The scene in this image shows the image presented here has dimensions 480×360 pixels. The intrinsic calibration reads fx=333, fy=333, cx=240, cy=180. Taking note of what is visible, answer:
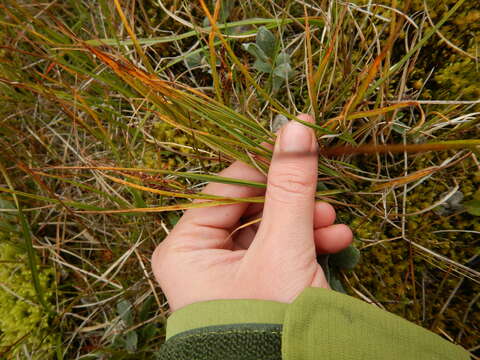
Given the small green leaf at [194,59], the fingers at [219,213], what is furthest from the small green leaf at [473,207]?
the small green leaf at [194,59]

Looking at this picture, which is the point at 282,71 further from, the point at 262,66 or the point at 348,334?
the point at 348,334

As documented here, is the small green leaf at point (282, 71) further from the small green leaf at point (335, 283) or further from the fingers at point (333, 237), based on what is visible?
the small green leaf at point (335, 283)

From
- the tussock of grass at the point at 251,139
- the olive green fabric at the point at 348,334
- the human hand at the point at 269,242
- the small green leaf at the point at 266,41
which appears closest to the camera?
the olive green fabric at the point at 348,334

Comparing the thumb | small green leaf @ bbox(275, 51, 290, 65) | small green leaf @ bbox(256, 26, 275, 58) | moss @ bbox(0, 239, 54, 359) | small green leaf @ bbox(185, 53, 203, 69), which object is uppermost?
small green leaf @ bbox(256, 26, 275, 58)

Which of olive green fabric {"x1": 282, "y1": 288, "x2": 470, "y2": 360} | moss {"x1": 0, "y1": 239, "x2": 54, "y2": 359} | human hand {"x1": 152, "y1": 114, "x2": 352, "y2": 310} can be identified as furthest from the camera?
moss {"x1": 0, "y1": 239, "x2": 54, "y2": 359}

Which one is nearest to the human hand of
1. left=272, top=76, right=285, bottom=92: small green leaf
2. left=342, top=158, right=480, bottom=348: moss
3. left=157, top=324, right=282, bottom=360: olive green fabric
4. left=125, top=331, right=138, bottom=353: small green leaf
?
left=157, top=324, right=282, bottom=360: olive green fabric

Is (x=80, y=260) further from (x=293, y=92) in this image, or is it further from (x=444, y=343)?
(x=444, y=343)

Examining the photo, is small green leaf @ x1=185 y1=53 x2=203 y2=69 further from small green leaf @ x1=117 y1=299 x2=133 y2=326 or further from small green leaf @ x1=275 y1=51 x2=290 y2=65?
small green leaf @ x1=117 y1=299 x2=133 y2=326

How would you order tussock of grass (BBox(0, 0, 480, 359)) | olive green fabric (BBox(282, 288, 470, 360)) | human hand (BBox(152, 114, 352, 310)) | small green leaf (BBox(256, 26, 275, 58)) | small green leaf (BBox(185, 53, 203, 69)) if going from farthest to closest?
small green leaf (BBox(185, 53, 203, 69)) < small green leaf (BBox(256, 26, 275, 58)) < tussock of grass (BBox(0, 0, 480, 359)) < human hand (BBox(152, 114, 352, 310)) < olive green fabric (BBox(282, 288, 470, 360))
